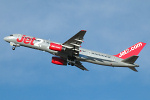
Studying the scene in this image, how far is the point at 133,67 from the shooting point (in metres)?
65.8

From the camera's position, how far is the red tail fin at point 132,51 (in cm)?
6850

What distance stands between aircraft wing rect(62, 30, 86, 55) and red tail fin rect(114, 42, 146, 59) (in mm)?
12464

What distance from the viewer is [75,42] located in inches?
2488

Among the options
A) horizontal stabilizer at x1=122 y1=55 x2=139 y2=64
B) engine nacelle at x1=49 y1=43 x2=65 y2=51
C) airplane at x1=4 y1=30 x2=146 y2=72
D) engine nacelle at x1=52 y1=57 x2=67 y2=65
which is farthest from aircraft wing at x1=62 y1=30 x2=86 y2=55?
horizontal stabilizer at x1=122 y1=55 x2=139 y2=64

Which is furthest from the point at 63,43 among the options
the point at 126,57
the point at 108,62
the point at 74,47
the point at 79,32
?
the point at 126,57

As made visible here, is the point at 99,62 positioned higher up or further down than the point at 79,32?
further down

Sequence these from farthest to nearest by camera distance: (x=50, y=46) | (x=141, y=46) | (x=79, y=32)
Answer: (x=141, y=46)
(x=50, y=46)
(x=79, y=32)

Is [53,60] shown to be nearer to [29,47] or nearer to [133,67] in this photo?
[29,47]

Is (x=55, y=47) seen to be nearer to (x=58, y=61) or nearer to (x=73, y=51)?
(x=73, y=51)

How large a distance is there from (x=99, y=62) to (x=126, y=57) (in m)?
7.66

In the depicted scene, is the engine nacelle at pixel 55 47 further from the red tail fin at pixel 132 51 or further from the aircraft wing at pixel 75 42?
the red tail fin at pixel 132 51

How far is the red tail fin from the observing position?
68500 mm

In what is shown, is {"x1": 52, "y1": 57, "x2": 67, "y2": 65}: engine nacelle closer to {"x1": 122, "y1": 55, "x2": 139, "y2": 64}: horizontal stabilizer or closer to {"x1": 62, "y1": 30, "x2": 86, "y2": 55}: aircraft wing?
{"x1": 62, "y1": 30, "x2": 86, "y2": 55}: aircraft wing

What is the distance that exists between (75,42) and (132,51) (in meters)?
16.1
